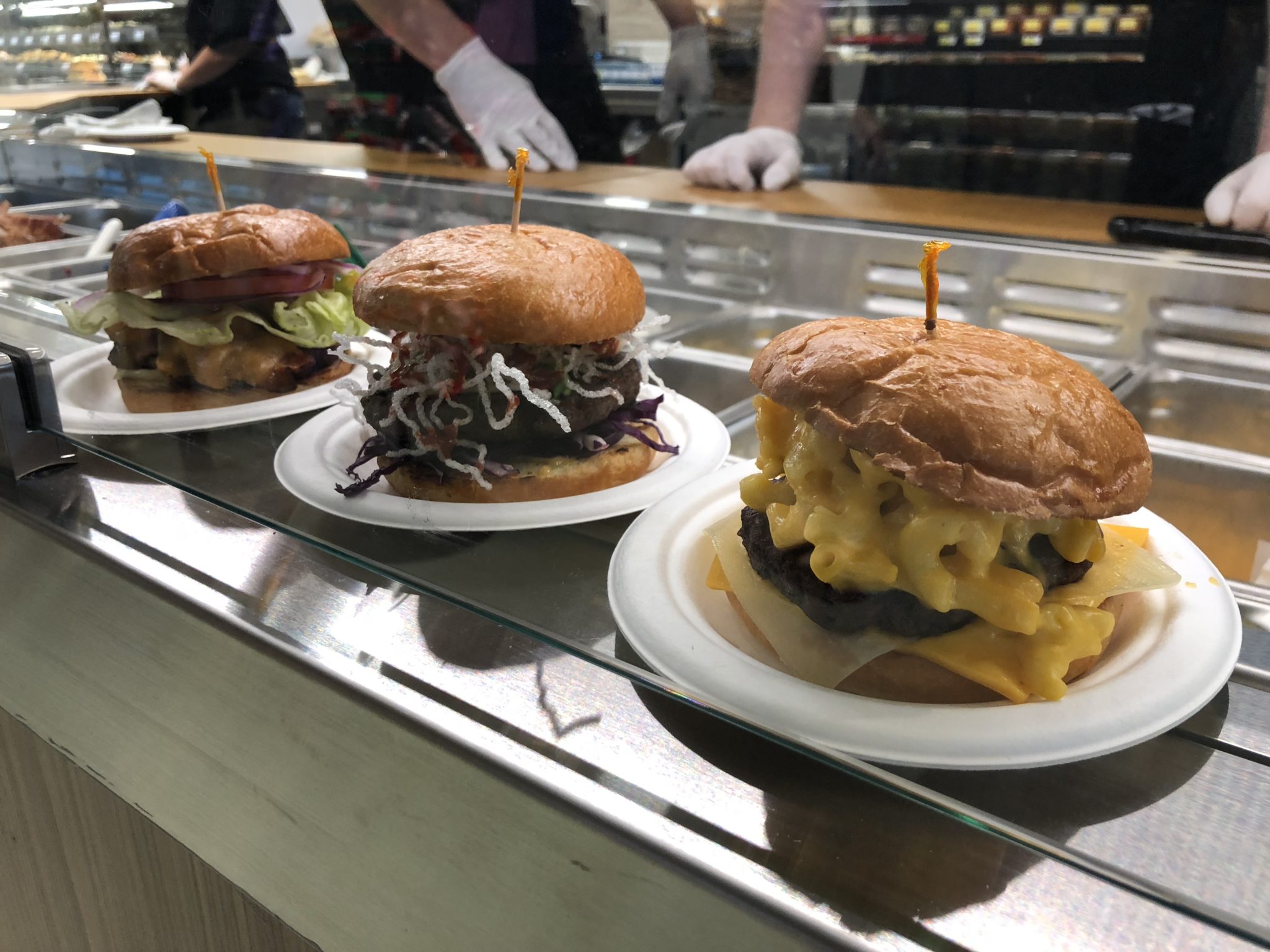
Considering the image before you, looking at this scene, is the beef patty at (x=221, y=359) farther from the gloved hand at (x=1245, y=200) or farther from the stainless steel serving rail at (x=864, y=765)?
the gloved hand at (x=1245, y=200)

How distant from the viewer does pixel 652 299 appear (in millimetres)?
2225

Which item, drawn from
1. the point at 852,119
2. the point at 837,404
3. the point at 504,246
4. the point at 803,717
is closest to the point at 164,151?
the point at 504,246

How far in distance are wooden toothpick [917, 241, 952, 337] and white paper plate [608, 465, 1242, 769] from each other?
343mm

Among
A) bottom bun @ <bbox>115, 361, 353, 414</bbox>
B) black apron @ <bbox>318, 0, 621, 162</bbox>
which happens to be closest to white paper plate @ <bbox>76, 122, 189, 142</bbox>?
black apron @ <bbox>318, 0, 621, 162</bbox>

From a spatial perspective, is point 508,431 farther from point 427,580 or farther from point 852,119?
point 852,119

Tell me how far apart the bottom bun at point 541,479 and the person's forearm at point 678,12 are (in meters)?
1.71

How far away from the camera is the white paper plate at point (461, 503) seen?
1145mm

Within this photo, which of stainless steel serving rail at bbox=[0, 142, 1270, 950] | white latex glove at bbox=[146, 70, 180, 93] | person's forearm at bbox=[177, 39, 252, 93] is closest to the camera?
stainless steel serving rail at bbox=[0, 142, 1270, 950]

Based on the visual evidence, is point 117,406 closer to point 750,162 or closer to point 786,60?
point 750,162

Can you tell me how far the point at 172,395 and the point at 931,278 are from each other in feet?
4.13

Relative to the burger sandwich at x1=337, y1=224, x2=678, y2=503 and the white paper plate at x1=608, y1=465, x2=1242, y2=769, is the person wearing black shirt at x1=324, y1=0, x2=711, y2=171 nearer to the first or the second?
the burger sandwich at x1=337, y1=224, x2=678, y2=503

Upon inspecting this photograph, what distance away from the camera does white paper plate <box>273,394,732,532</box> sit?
3.76 ft

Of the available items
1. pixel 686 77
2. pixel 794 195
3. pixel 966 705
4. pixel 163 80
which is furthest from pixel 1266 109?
pixel 163 80

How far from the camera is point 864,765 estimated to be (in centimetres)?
68
